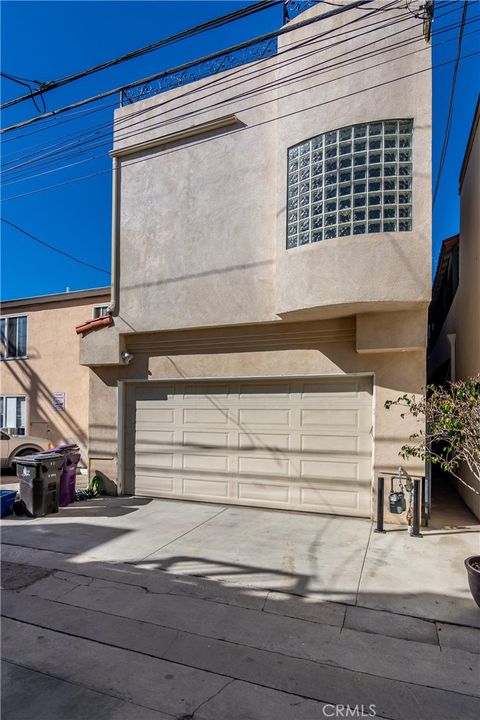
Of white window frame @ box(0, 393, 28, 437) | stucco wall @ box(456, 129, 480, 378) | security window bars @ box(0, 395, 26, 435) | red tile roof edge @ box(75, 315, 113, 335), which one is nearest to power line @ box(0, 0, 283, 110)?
stucco wall @ box(456, 129, 480, 378)

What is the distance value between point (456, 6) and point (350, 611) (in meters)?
7.95

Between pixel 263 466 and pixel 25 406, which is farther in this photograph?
pixel 25 406

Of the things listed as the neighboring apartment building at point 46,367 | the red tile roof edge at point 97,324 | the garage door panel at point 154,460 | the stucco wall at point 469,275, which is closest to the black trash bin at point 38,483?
the garage door panel at point 154,460

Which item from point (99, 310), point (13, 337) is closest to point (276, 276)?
point (99, 310)

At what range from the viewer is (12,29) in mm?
6539

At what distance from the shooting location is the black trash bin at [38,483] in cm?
726

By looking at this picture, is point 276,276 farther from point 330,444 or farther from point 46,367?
point 46,367

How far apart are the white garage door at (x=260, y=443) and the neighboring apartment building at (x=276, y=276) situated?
3cm

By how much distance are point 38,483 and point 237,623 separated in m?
4.82

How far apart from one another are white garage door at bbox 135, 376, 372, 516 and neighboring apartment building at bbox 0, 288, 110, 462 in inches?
144

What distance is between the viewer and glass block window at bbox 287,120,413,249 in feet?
20.9

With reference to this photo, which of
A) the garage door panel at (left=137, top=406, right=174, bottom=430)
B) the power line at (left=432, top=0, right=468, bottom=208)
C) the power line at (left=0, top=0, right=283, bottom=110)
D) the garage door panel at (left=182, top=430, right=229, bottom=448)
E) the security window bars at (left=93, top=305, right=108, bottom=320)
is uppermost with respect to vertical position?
the power line at (left=432, top=0, right=468, bottom=208)

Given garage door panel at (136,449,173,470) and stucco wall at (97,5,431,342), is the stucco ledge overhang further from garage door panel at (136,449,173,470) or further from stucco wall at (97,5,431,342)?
garage door panel at (136,449,173,470)

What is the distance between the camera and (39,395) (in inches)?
484
